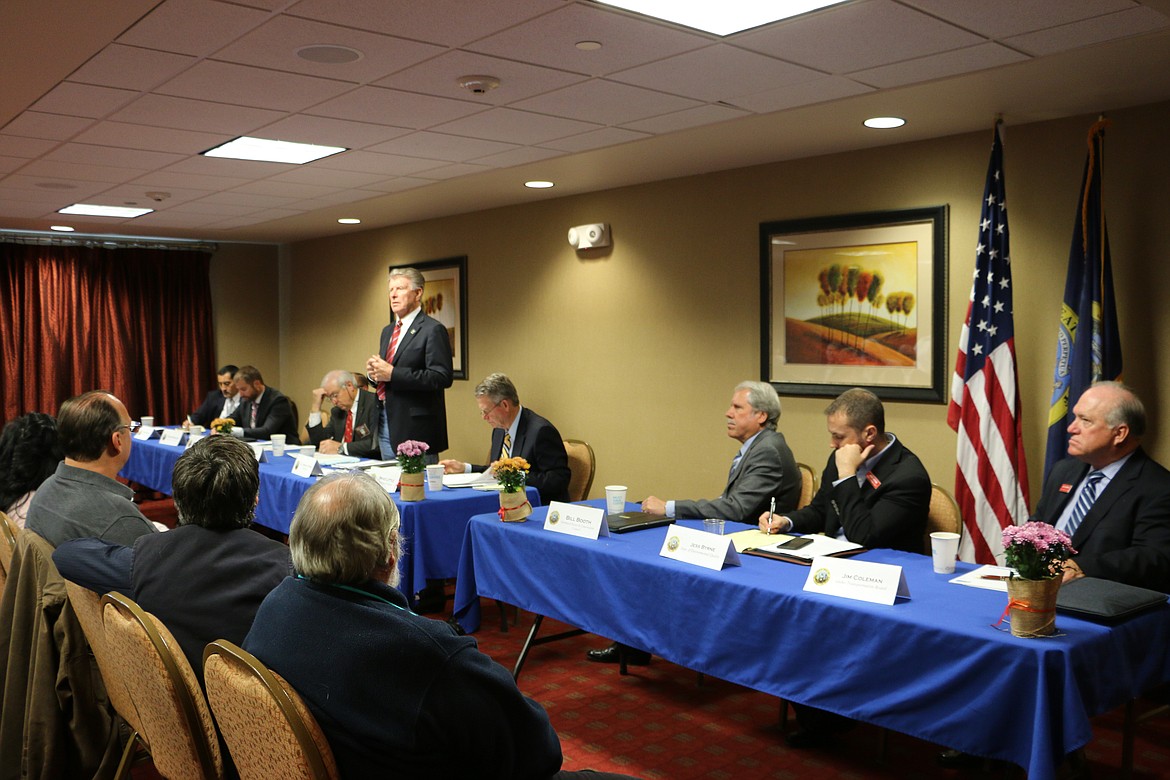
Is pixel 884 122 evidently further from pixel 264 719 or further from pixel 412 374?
pixel 264 719

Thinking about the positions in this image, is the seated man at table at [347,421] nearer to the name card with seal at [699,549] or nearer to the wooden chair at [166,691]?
the name card with seal at [699,549]

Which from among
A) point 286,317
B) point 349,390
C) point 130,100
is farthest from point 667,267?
point 286,317

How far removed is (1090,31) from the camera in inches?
118

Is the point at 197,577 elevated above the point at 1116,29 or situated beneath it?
situated beneath

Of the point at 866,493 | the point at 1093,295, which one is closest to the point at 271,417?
the point at 866,493

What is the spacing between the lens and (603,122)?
4.26 metres

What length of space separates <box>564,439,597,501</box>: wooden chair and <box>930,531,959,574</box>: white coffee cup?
2768 millimetres

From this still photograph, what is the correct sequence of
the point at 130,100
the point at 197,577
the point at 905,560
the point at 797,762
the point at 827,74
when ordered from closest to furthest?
the point at 197,577, the point at 905,560, the point at 797,762, the point at 827,74, the point at 130,100

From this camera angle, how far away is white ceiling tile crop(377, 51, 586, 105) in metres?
3.30

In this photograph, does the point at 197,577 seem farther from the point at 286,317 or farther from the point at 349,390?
the point at 286,317

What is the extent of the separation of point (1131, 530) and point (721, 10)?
196 centimetres

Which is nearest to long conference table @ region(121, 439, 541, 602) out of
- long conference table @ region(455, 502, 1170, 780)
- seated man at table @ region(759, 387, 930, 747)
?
long conference table @ region(455, 502, 1170, 780)

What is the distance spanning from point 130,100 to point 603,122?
75.5 inches

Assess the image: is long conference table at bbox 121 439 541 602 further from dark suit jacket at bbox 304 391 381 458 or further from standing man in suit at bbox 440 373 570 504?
dark suit jacket at bbox 304 391 381 458
